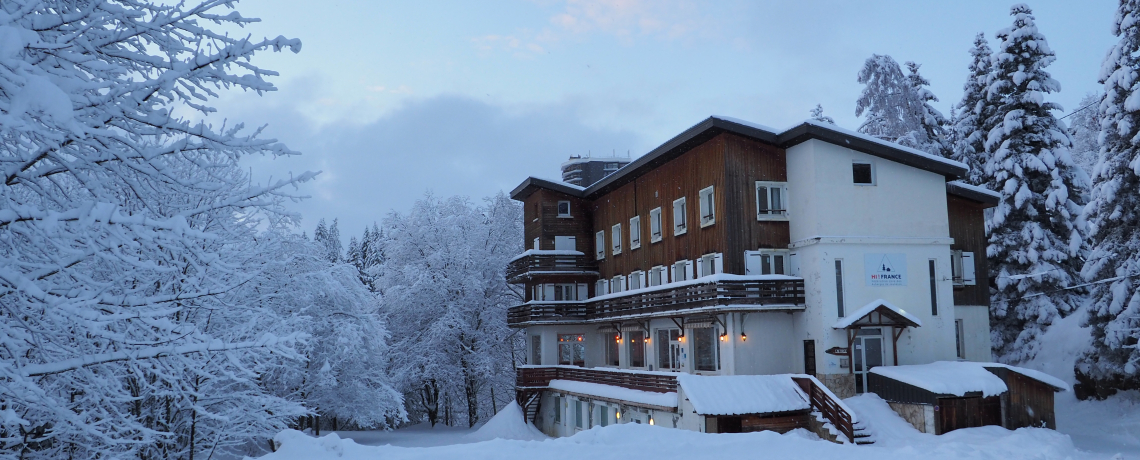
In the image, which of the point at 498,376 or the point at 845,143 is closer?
the point at 845,143

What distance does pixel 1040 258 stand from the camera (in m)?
36.4

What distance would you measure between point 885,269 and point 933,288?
231 cm

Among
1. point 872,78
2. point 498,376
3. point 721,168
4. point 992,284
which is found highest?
point 872,78

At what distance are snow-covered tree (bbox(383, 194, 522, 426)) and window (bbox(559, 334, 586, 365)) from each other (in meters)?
6.11

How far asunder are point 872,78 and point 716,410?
101ft

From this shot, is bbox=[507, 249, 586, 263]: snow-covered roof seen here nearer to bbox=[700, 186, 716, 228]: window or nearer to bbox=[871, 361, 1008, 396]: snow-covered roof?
bbox=[700, 186, 716, 228]: window

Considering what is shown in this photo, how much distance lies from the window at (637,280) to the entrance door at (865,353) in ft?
40.7

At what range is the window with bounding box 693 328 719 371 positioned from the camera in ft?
104

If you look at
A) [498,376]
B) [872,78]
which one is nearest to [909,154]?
[872,78]

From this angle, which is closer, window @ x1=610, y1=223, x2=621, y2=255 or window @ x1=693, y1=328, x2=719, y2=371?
window @ x1=693, y1=328, x2=719, y2=371

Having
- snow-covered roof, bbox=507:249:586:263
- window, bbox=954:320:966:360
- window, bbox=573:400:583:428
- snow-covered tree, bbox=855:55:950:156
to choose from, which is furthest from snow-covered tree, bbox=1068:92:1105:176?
window, bbox=573:400:583:428

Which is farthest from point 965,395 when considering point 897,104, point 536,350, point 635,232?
point 897,104

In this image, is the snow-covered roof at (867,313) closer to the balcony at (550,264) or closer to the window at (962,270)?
the window at (962,270)

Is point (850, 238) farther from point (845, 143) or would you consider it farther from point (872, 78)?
point (872, 78)
